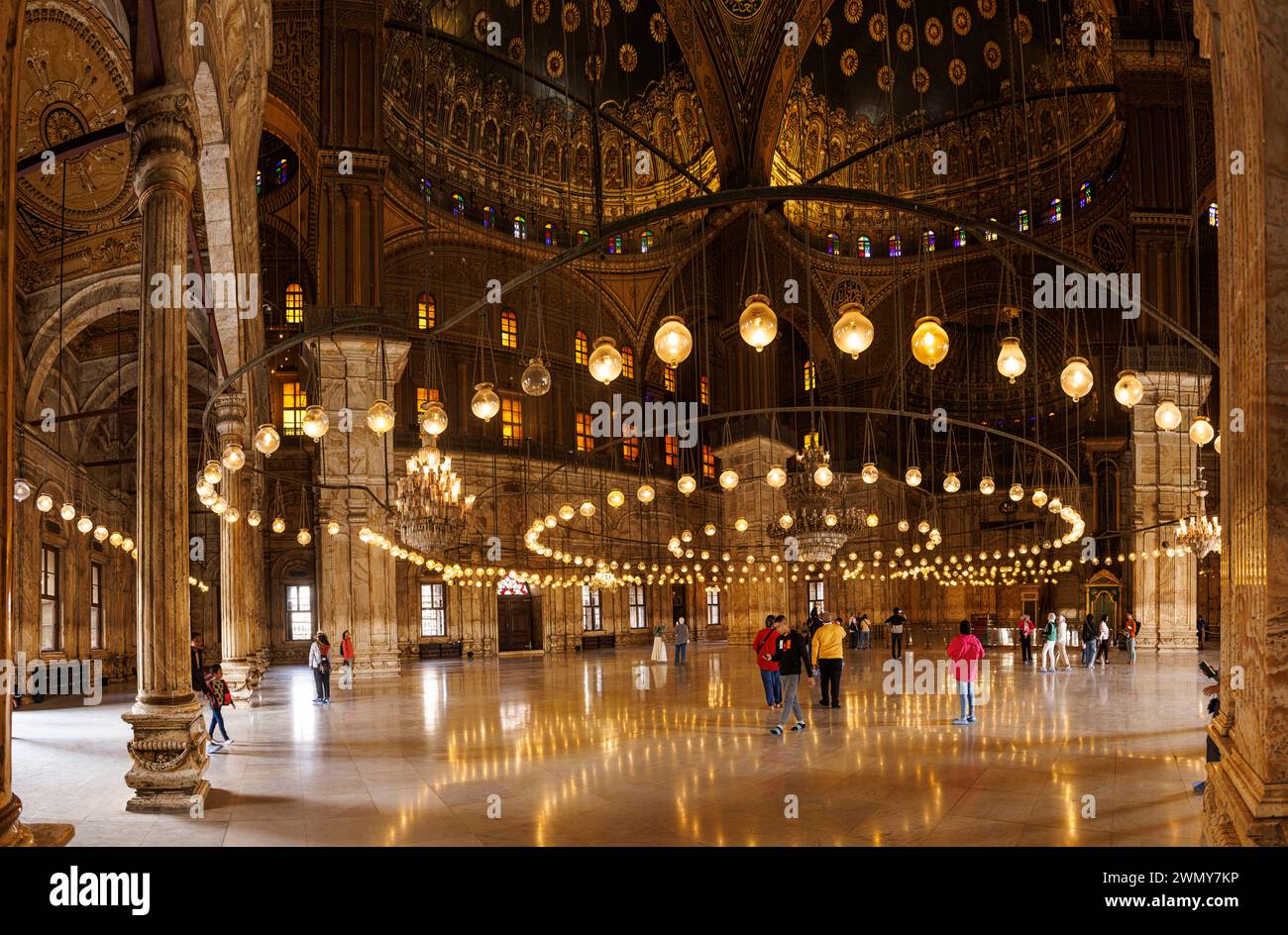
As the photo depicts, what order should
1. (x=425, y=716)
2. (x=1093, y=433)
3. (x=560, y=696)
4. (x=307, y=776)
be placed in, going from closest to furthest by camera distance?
(x=307, y=776) < (x=425, y=716) < (x=560, y=696) < (x=1093, y=433)

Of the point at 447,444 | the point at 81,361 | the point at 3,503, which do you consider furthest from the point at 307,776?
the point at 447,444

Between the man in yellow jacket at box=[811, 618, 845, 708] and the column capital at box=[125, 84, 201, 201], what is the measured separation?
29.3 ft

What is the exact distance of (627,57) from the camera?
93.8 ft

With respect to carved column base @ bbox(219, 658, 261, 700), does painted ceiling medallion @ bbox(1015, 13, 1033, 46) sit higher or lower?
higher

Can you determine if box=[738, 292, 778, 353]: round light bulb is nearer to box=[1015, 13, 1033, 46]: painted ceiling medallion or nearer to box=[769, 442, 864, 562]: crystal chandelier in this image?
box=[769, 442, 864, 562]: crystal chandelier

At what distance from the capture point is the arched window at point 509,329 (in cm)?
2928

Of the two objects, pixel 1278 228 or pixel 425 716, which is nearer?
pixel 1278 228

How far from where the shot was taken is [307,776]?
829cm

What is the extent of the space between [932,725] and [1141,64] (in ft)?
56.3

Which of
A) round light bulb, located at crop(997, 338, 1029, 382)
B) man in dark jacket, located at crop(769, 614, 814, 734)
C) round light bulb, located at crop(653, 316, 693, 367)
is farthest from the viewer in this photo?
man in dark jacket, located at crop(769, 614, 814, 734)

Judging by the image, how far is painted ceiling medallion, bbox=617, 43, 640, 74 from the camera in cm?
2831

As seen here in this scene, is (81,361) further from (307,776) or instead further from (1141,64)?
(1141,64)

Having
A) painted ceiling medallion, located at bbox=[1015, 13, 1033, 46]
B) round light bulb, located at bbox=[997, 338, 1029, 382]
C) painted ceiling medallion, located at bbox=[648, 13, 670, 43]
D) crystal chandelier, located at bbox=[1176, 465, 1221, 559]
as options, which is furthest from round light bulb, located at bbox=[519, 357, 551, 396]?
painted ceiling medallion, located at bbox=[648, 13, 670, 43]

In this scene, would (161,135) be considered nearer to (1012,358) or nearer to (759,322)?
(759,322)
